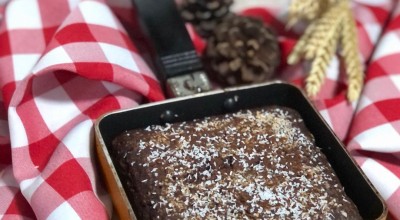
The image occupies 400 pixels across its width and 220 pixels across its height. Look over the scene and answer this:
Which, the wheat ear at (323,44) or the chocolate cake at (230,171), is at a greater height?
the wheat ear at (323,44)

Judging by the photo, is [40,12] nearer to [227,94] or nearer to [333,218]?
[227,94]

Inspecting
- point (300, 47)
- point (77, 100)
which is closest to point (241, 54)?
point (300, 47)

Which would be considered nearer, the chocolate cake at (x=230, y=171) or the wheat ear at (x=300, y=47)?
the chocolate cake at (x=230, y=171)

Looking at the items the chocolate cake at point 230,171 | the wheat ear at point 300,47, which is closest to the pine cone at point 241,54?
the wheat ear at point 300,47

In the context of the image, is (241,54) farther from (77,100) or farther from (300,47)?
(77,100)

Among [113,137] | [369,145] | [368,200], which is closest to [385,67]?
[369,145]

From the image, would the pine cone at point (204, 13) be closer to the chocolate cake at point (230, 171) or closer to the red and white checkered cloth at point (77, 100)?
the red and white checkered cloth at point (77, 100)
